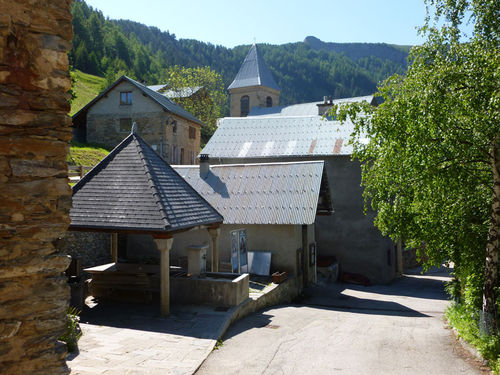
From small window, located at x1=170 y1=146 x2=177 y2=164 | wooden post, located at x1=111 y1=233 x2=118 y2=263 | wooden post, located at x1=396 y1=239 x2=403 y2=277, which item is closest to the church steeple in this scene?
small window, located at x1=170 y1=146 x2=177 y2=164

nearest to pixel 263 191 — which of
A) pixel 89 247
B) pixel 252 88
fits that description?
pixel 89 247

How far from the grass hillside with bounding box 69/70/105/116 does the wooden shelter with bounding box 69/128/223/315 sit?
157ft

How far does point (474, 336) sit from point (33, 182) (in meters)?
9.24

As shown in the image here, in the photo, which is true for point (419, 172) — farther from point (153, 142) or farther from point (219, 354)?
point (153, 142)

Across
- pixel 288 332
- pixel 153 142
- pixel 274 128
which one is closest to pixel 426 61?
pixel 288 332

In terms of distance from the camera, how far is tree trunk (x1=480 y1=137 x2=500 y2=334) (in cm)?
884

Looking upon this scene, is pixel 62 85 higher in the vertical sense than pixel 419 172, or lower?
higher

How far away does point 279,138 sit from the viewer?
27.8 meters

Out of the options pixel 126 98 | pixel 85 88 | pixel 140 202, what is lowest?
pixel 140 202

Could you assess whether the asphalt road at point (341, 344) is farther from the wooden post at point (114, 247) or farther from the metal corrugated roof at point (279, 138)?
the metal corrugated roof at point (279, 138)

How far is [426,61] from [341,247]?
16.1 m

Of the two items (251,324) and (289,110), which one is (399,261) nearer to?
(251,324)

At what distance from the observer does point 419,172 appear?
9.49 metres

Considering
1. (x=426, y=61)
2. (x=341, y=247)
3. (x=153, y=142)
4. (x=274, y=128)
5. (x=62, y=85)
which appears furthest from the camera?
(x=153, y=142)
